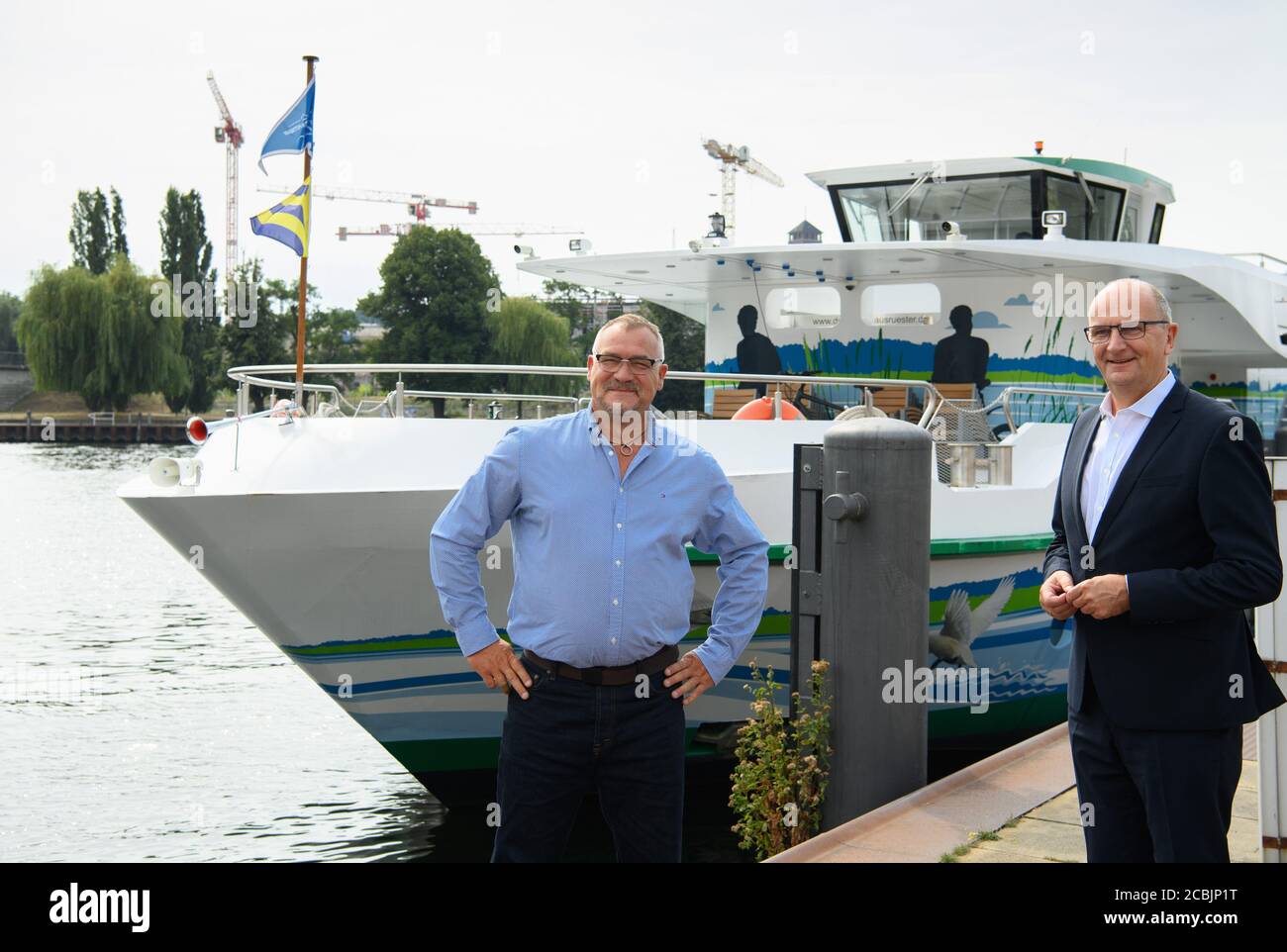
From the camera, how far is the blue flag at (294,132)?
8633mm

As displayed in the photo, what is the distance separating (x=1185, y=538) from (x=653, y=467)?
4.45 ft

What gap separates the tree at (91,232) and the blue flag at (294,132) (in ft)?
234

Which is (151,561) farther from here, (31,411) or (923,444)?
(31,411)

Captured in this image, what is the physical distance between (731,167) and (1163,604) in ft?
268

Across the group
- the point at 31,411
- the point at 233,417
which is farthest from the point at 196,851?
the point at 31,411

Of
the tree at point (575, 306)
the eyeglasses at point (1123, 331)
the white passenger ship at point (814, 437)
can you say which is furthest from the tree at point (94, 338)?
the eyeglasses at point (1123, 331)

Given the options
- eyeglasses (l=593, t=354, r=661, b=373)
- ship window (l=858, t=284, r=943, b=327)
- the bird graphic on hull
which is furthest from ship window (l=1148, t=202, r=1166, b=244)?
eyeglasses (l=593, t=354, r=661, b=373)

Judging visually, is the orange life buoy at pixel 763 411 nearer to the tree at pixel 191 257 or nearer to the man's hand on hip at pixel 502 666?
the man's hand on hip at pixel 502 666

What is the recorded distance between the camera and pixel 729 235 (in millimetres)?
12164

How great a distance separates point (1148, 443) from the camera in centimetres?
337

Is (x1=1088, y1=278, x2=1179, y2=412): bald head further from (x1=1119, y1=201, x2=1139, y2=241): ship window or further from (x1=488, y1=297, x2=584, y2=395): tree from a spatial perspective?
(x1=488, y1=297, x2=584, y2=395): tree

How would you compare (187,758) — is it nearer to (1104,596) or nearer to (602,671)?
(602,671)

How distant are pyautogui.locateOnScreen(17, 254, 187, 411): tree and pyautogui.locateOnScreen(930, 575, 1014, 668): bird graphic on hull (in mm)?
55015

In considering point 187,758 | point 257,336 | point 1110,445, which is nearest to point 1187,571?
point 1110,445
